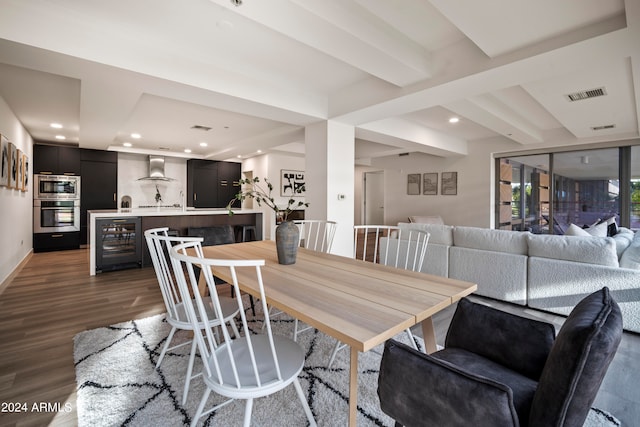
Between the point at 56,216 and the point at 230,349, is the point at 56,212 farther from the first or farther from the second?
the point at 230,349

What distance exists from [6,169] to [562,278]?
6263 millimetres

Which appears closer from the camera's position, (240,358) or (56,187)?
(240,358)

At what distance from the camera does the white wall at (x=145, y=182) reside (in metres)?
7.39

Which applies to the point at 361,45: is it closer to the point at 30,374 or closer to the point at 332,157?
the point at 332,157

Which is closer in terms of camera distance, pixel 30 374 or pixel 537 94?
pixel 30 374

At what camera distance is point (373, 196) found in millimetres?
9859

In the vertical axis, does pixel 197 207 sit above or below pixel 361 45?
below

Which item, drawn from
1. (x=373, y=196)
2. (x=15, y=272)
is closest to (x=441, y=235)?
(x=15, y=272)

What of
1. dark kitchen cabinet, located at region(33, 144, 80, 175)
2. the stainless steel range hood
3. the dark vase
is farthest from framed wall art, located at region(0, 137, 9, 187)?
the dark vase

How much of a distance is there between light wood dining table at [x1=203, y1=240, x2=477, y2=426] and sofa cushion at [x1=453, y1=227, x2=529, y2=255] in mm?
1888

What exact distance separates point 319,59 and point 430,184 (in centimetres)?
519

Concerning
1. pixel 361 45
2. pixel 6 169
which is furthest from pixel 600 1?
pixel 6 169

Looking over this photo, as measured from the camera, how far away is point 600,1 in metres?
1.85

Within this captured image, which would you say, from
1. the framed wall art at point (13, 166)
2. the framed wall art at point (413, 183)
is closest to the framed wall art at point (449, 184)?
the framed wall art at point (413, 183)
